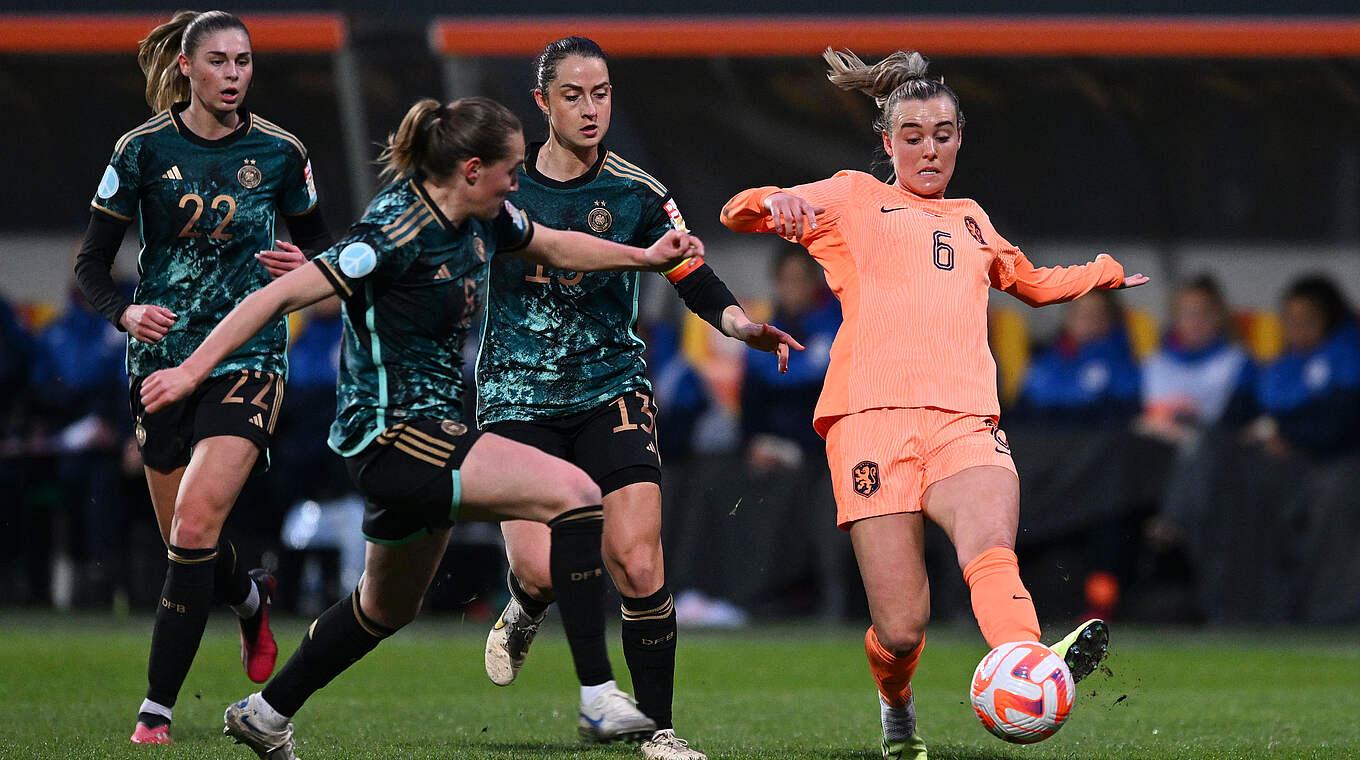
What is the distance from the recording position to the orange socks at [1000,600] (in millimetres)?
5016

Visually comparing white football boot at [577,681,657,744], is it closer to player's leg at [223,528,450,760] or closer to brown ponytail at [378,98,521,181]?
player's leg at [223,528,450,760]

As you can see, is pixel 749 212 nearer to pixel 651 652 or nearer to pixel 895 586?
pixel 895 586

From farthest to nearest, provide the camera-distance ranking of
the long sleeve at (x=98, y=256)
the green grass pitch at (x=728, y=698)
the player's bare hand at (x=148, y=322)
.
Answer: the long sleeve at (x=98, y=256) → the green grass pitch at (x=728, y=698) → the player's bare hand at (x=148, y=322)

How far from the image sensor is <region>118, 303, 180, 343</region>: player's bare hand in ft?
Answer: 19.1

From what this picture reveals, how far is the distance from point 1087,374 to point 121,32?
→ 7083 mm

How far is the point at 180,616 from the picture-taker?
238 inches

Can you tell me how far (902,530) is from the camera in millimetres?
5398

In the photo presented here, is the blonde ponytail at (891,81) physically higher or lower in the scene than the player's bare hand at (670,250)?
higher

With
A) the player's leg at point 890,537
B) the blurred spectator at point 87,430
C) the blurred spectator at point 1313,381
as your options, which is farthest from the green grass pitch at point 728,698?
the blurred spectator at point 1313,381

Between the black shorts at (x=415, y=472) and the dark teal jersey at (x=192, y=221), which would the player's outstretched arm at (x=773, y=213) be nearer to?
the black shorts at (x=415, y=472)

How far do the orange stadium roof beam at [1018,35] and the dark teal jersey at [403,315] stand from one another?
690 cm

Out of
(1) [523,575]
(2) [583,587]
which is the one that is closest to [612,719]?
(2) [583,587]

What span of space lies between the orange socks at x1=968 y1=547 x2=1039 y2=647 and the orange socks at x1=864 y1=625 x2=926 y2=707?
35 centimetres

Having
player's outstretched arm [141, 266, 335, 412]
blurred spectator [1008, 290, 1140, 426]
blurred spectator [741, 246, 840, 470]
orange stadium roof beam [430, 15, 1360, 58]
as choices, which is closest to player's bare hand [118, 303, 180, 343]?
player's outstretched arm [141, 266, 335, 412]
